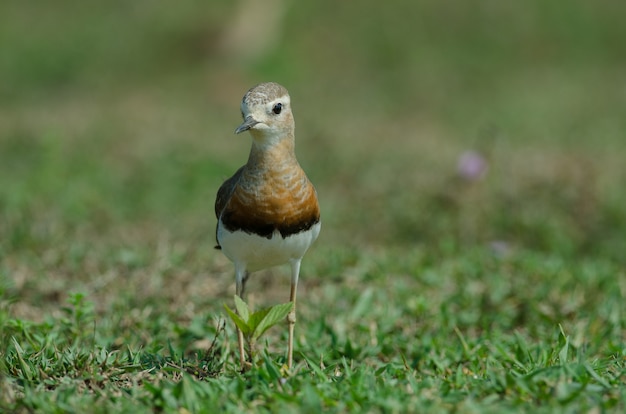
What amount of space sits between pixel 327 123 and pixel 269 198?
7.93 metres

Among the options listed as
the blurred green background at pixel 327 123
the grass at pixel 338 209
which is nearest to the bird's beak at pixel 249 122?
the grass at pixel 338 209

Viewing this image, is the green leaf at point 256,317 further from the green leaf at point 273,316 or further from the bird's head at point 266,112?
the bird's head at point 266,112

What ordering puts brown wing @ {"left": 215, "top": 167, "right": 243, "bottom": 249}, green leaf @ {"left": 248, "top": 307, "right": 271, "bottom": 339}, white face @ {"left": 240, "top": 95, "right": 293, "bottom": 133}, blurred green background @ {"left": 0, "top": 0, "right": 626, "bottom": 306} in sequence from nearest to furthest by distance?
green leaf @ {"left": 248, "top": 307, "right": 271, "bottom": 339}, white face @ {"left": 240, "top": 95, "right": 293, "bottom": 133}, brown wing @ {"left": 215, "top": 167, "right": 243, "bottom": 249}, blurred green background @ {"left": 0, "top": 0, "right": 626, "bottom": 306}

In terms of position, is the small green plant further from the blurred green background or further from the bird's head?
the blurred green background

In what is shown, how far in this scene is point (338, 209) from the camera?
798cm

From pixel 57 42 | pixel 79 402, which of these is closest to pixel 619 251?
pixel 79 402

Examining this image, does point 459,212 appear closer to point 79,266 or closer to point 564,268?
point 564,268

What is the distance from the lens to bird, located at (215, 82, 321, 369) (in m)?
3.57

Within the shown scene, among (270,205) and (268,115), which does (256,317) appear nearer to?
(270,205)

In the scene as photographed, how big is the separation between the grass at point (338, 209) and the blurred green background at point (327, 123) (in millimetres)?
39

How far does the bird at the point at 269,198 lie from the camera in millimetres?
3574

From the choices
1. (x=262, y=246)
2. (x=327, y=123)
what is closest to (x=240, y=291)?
(x=262, y=246)

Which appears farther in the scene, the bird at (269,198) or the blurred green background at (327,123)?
the blurred green background at (327,123)

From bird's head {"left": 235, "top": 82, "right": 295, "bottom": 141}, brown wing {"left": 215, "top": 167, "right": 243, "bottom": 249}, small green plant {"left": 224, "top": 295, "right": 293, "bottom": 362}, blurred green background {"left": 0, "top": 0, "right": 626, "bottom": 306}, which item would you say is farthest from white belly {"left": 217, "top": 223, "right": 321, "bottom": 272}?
blurred green background {"left": 0, "top": 0, "right": 626, "bottom": 306}
